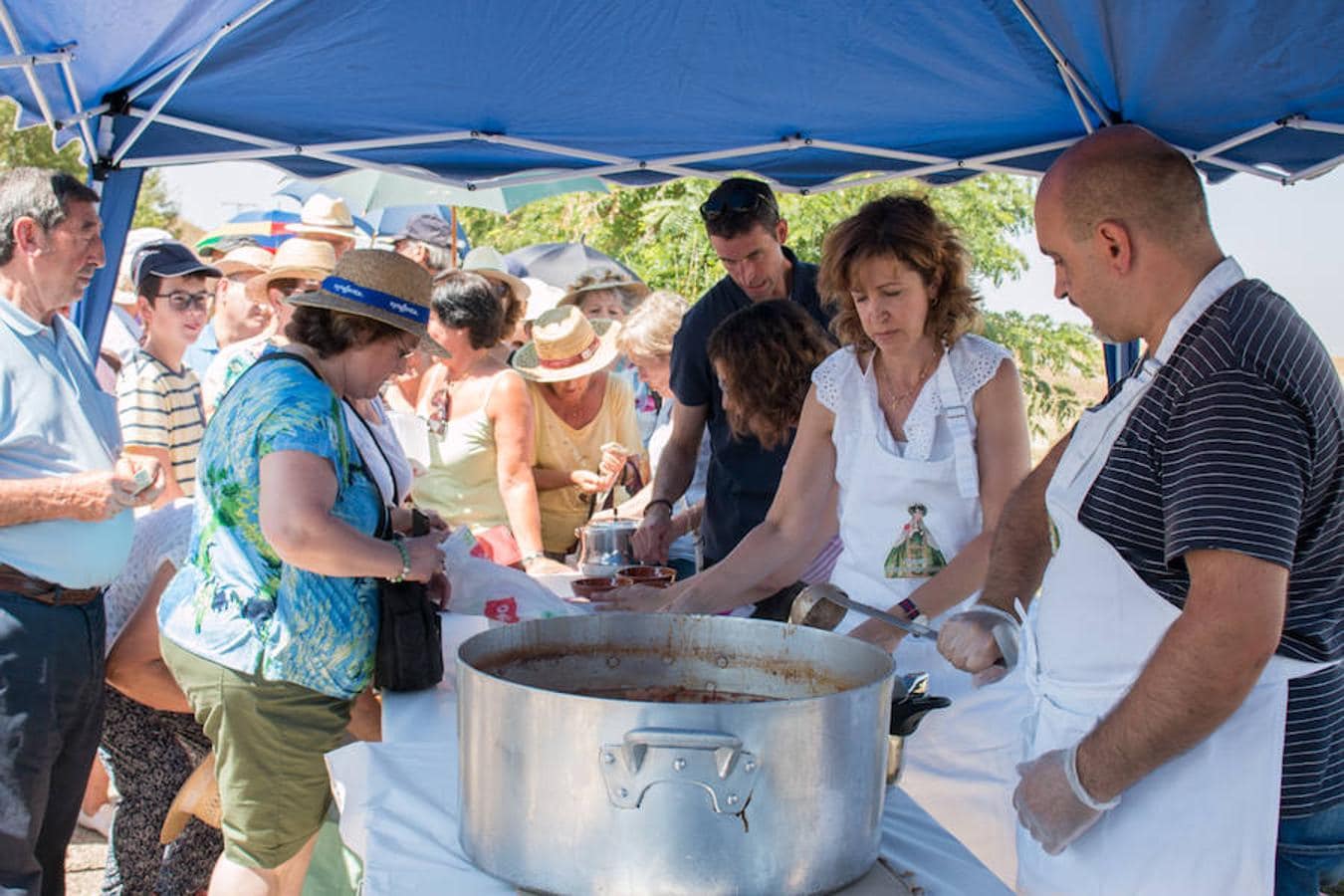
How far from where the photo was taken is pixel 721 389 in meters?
3.44

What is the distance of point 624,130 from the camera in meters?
3.66

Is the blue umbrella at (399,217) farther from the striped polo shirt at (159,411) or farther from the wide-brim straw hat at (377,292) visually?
the wide-brim straw hat at (377,292)

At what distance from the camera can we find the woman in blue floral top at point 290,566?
2248 millimetres

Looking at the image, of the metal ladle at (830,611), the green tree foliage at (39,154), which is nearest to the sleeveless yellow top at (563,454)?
Result: the metal ladle at (830,611)

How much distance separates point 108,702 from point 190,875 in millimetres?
519

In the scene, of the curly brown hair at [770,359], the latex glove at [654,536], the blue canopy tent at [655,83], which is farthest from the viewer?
the latex glove at [654,536]

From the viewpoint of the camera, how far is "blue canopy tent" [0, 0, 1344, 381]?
8.68ft

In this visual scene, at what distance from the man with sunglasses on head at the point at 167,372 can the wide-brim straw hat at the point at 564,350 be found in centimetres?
111

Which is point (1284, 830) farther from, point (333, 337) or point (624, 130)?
point (624, 130)

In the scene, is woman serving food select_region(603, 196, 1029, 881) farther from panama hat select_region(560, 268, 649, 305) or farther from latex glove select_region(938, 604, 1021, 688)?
panama hat select_region(560, 268, 649, 305)

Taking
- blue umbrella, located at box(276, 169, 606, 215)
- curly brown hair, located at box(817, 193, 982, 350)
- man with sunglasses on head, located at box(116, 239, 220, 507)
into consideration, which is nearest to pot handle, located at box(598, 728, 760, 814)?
curly brown hair, located at box(817, 193, 982, 350)

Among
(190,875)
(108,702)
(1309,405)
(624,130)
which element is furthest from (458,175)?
(1309,405)

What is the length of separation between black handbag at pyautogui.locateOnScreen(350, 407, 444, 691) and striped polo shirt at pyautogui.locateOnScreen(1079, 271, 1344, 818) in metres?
1.36

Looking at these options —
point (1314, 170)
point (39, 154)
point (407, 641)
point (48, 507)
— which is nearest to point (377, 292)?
point (407, 641)
